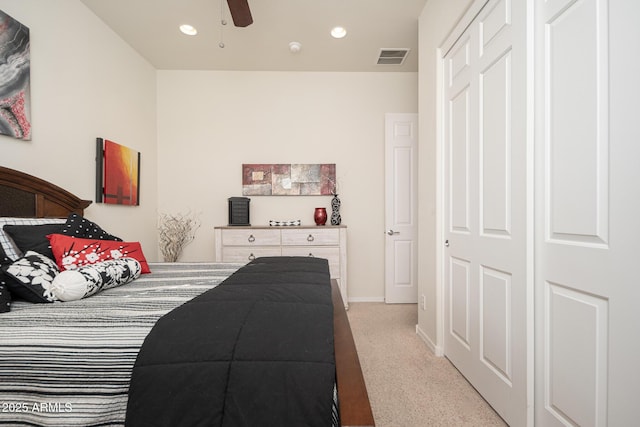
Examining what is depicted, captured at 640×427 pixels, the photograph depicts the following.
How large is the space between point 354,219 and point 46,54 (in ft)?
Answer: 10.3

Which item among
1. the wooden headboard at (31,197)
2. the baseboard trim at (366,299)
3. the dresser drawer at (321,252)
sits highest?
the wooden headboard at (31,197)

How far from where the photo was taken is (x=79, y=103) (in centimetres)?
243

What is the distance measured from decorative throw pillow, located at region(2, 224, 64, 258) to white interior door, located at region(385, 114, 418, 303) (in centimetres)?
308

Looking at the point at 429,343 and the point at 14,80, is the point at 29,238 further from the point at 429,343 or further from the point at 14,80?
the point at 429,343

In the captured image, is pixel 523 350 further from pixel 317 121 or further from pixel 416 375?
pixel 317 121

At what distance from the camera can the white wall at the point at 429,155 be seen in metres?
2.29

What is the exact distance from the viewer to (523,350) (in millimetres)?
1365

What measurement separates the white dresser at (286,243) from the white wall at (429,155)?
3.14 feet

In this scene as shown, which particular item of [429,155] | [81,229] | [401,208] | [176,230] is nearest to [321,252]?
[401,208]

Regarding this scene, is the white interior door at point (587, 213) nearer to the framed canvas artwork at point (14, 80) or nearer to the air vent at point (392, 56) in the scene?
the air vent at point (392, 56)

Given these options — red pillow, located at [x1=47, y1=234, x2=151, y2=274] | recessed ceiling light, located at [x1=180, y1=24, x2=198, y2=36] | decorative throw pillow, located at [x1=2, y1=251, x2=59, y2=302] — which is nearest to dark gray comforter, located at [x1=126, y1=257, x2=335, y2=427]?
decorative throw pillow, located at [x1=2, y1=251, x2=59, y2=302]

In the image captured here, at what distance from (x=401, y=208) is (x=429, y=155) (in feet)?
4.21

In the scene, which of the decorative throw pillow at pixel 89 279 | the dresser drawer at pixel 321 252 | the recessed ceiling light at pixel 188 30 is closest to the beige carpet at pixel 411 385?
the dresser drawer at pixel 321 252

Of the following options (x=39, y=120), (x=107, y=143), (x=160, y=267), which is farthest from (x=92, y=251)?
(x=107, y=143)
